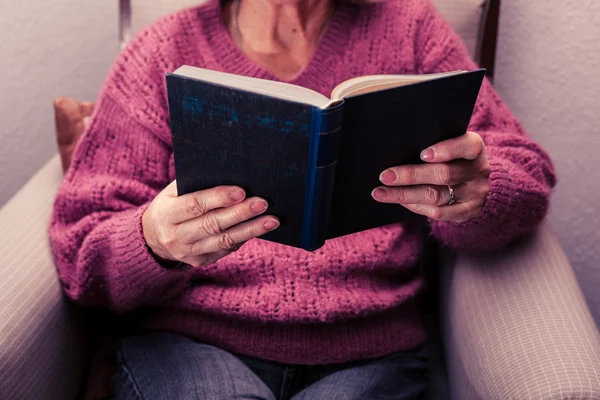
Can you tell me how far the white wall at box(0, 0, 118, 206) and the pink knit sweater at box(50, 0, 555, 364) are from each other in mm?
480

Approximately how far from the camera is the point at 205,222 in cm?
69

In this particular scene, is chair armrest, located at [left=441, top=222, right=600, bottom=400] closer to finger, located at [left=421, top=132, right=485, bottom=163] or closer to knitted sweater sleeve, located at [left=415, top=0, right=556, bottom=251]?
knitted sweater sleeve, located at [left=415, top=0, right=556, bottom=251]

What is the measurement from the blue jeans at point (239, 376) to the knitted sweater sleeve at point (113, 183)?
0.25ft

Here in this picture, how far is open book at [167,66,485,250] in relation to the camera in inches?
23.4

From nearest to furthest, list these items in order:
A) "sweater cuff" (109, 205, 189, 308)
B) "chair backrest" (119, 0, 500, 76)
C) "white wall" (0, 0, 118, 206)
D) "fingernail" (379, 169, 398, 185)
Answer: "fingernail" (379, 169, 398, 185), "sweater cuff" (109, 205, 189, 308), "chair backrest" (119, 0, 500, 76), "white wall" (0, 0, 118, 206)

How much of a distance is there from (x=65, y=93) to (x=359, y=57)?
0.76m

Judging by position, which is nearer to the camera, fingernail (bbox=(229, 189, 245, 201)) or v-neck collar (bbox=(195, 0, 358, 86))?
fingernail (bbox=(229, 189, 245, 201))

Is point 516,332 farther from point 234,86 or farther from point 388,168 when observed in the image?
point 234,86

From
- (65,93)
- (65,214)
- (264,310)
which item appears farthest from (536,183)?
(65,93)

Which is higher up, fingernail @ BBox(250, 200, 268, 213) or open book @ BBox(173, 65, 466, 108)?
open book @ BBox(173, 65, 466, 108)

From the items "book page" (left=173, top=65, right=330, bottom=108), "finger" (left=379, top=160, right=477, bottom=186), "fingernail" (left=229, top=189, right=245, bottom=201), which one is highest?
"book page" (left=173, top=65, right=330, bottom=108)

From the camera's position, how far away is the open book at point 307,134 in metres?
0.59

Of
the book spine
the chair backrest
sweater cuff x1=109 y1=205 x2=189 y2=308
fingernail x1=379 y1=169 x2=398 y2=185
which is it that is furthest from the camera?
the chair backrest

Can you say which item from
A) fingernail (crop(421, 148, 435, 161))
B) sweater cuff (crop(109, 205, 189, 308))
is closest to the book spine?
fingernail (crop(421, 148, 435, 161))
